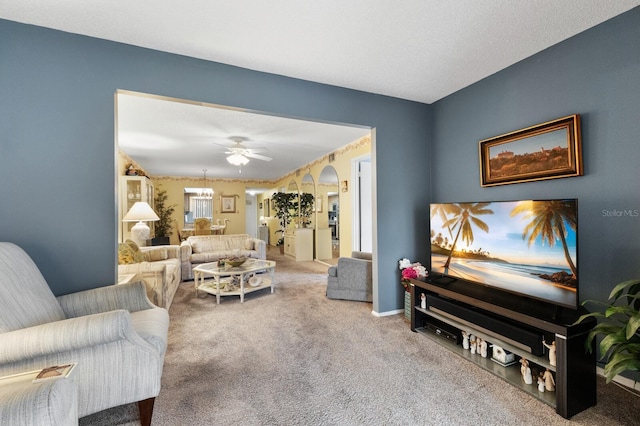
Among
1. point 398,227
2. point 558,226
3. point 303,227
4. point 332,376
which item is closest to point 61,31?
point 332,376

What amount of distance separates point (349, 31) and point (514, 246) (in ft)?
6.92

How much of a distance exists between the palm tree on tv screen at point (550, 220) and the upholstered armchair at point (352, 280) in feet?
6.63

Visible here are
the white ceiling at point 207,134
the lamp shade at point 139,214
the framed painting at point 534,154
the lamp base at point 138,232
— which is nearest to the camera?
the framed painting at point 534,154

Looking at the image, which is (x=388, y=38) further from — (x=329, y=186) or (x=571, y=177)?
(x=329, y=186)

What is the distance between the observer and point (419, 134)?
11.4 feet

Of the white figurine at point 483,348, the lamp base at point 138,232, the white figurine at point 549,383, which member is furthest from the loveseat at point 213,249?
the white figurine at point 549,383

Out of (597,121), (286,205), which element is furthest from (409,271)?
(286,205)

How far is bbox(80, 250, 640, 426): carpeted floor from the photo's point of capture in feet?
5.41

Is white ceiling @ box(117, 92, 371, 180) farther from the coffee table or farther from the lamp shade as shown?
the coffee table

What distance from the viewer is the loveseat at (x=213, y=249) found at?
16.9ft

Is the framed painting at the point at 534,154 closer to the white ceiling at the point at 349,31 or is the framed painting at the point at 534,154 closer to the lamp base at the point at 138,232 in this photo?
the white ceiling at the point at 349,31

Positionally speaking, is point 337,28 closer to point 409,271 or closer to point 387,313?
point 409,271

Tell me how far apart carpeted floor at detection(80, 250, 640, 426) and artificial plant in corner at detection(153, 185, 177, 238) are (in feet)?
20.2

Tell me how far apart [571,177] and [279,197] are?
21.7 feet
